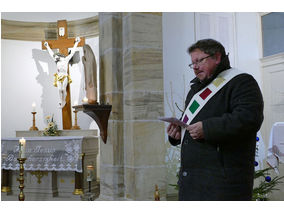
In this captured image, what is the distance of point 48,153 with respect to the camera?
15.8 ft

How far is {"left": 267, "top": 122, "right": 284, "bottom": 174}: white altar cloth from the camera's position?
11.3 ft

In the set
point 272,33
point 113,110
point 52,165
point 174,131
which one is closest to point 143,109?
point 113,110

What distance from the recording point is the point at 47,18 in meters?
5.74

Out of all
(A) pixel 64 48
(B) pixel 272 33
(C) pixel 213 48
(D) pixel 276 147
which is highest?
(A) pixel 64 48

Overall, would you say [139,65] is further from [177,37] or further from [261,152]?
[261,152]

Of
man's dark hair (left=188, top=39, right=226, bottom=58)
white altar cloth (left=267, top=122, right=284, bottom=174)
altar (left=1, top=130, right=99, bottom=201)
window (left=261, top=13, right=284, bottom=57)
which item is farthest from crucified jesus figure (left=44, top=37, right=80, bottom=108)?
man's dark hair (left=188, top=39, right=226, bottom=58)

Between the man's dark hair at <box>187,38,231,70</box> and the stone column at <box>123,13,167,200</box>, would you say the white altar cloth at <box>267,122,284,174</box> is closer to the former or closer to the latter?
the stone column at <box>123,13,167,200</box>

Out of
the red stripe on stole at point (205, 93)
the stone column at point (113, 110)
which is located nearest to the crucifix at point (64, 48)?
the stone column at point (113, 110)

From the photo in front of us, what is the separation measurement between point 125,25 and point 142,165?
1.44 metres

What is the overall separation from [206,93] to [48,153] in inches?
131

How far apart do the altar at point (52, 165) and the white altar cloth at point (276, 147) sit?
2.40m

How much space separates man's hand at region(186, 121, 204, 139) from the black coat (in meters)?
0.02

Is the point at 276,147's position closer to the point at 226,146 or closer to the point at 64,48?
the point at 226,146

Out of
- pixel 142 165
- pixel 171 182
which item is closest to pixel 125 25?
pixel 142 165
